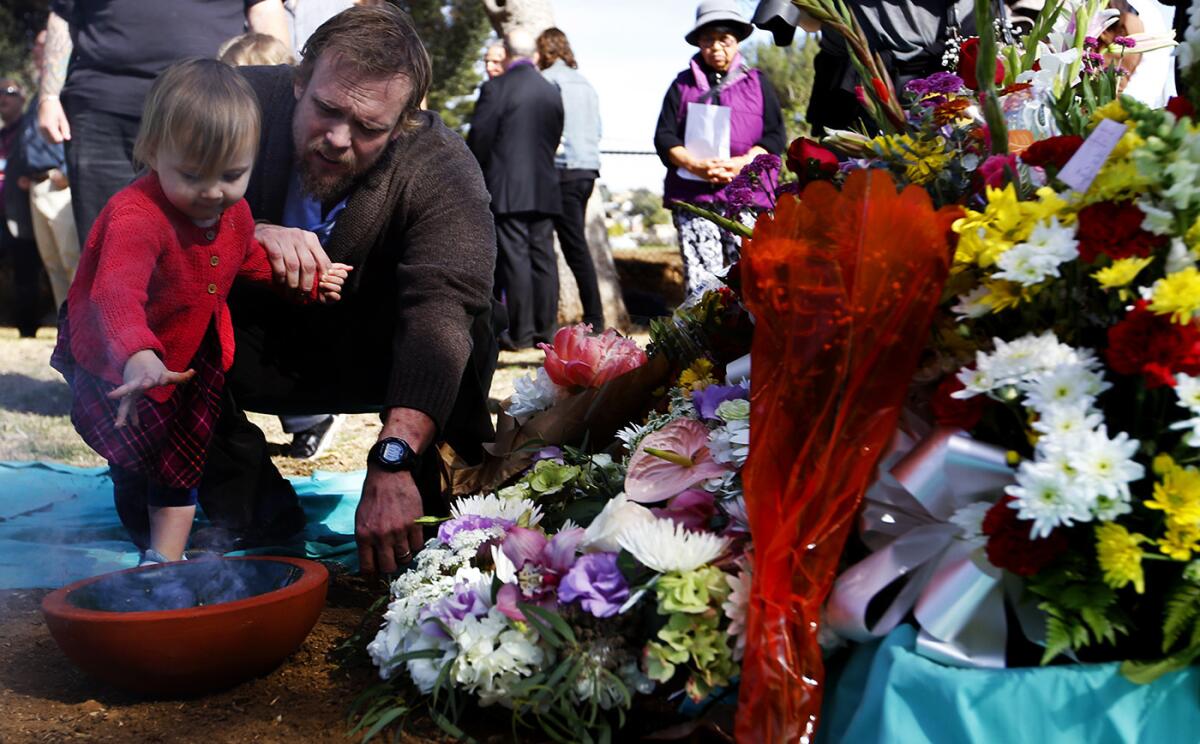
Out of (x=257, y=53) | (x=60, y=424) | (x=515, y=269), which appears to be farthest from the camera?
(x=515, y=269)

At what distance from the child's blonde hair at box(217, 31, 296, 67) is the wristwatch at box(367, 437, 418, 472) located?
1.38 metres

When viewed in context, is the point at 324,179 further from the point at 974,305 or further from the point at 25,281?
the point at 25,281

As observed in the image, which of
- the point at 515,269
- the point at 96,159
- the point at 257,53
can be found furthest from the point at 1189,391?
the point at 515,269

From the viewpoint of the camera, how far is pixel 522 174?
7.21 meters

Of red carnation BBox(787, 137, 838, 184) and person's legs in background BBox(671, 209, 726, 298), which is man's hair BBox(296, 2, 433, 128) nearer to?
red carnation BBox(787, 137, 838, 184)

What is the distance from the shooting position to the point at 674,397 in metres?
2.55

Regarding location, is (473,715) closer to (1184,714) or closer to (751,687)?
(751,687)

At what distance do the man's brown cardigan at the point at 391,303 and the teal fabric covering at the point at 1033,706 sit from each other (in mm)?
1394

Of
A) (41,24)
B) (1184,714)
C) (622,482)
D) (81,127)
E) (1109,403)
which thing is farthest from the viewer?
(41,24)

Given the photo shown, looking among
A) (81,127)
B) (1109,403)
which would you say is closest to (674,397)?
(1109,403)

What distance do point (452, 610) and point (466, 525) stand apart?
Result: 0.29 m

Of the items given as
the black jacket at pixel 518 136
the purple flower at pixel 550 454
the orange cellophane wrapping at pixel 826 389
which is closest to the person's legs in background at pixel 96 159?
the purple flower at pixel 550 454

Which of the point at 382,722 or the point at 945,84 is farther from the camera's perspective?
the point at 945,84

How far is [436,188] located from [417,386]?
60cm
